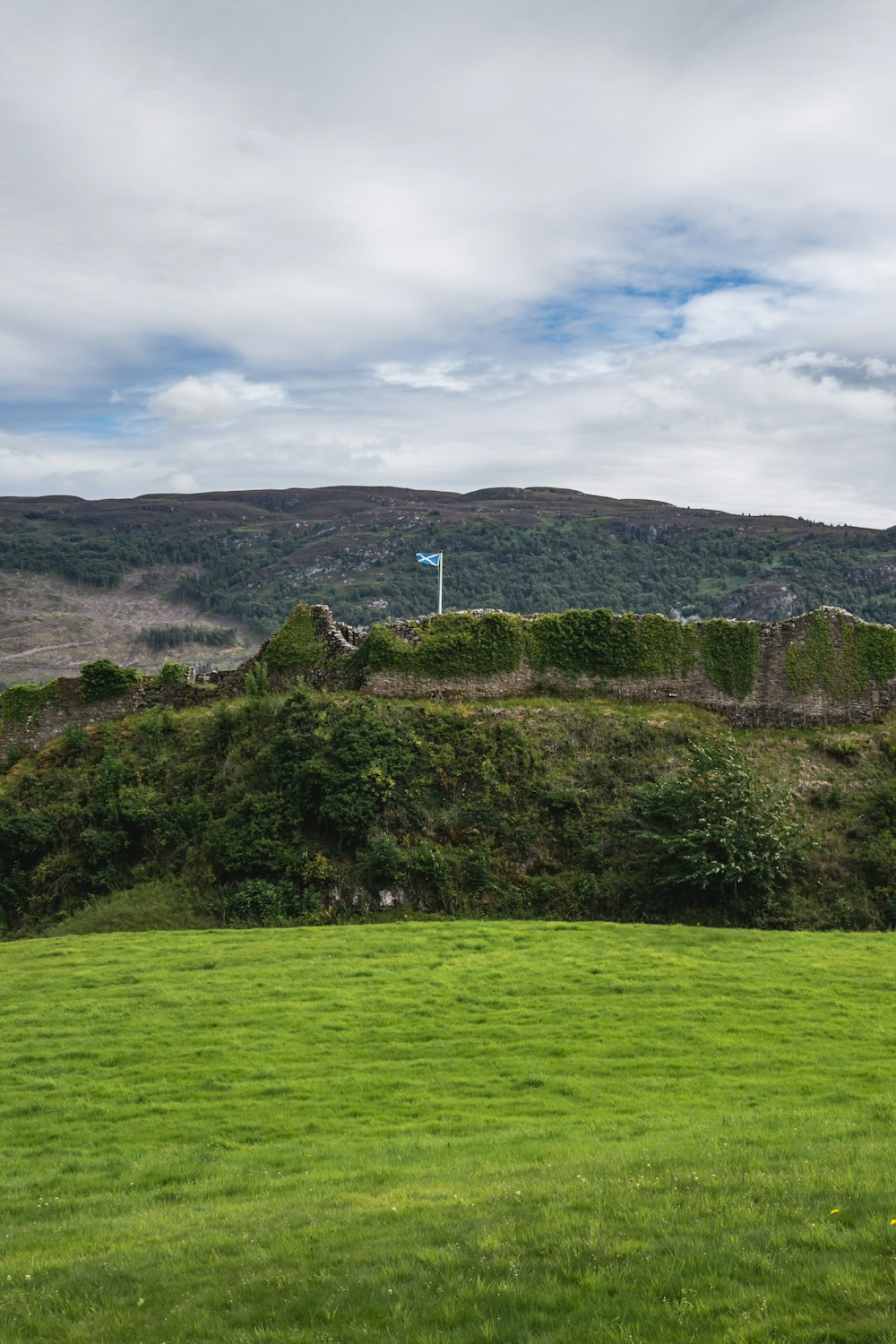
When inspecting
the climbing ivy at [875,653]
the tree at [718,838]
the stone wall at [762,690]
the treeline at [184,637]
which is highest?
the climbing ivy at [875,653]

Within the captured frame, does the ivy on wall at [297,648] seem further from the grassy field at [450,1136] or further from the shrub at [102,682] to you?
the grassy field at [450,1136]

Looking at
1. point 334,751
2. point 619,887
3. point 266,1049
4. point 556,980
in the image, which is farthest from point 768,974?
point 334,751

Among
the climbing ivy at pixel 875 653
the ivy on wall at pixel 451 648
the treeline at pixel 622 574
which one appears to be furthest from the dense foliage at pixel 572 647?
the treeline at pixel 622 574

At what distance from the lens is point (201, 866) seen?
25969 mm

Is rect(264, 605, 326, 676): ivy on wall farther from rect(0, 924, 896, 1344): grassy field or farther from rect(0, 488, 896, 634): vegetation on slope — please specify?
rect(0, 488, 896, 634): vegetation on slope

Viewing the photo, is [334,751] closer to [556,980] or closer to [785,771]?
[556,980]

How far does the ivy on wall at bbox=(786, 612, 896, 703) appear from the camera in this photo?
31.2 metres

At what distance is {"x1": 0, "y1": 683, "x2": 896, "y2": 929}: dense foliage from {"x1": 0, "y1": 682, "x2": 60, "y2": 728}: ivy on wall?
158cm

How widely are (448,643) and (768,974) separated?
14058 mm

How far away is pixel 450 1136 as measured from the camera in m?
12.8

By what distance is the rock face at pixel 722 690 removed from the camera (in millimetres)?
30797

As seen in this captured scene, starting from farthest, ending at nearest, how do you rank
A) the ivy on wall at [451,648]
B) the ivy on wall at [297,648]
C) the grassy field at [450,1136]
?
the ivy on wall at [297,648]
the ivy on wall at [451,648]
the grassy field at [450,1136]

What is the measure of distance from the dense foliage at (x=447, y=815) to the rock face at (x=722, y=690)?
1.01 m

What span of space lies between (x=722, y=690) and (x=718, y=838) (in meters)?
8.01
